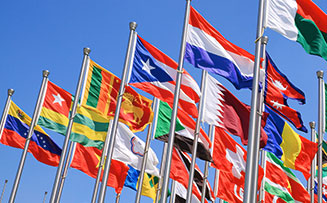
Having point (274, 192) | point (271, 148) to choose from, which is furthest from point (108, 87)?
point (274, 192)

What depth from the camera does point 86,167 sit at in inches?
843

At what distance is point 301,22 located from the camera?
13469mm

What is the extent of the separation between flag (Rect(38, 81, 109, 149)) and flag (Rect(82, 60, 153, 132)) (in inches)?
39.0

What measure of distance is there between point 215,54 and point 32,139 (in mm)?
10256

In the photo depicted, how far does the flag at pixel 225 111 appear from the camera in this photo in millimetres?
16125

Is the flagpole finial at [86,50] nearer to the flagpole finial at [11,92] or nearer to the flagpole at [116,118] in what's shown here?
the flagpole at [116,118]

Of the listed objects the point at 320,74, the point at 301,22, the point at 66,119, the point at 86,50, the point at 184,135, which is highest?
the point at 320,74

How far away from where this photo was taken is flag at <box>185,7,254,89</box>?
47.6 ft

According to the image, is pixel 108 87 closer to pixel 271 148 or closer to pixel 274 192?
pixel 271 148

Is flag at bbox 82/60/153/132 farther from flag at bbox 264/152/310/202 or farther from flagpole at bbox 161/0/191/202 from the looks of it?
flag at bbox 264/152/310/202

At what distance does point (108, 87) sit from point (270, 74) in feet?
22.4

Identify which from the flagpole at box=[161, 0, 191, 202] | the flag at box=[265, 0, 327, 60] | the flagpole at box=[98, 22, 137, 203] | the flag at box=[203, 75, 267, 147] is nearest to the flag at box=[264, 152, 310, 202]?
the flag at box=[203, 75, 267, 147]

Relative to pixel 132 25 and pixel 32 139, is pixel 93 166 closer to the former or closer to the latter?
pixel 32 139

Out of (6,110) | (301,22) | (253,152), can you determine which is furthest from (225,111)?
(6,110)
